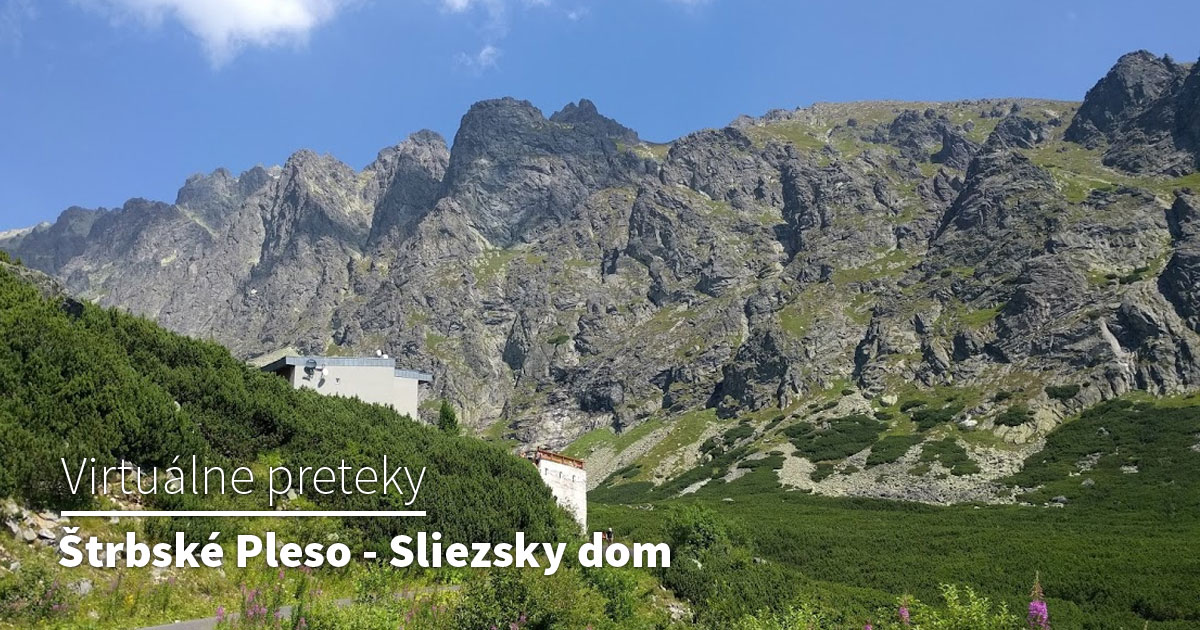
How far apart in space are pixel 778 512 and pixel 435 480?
6533 cm

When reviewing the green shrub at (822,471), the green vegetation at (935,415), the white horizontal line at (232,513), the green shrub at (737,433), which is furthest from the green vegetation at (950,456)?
the white horizontal line at (232,513)

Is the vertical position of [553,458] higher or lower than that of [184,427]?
lower

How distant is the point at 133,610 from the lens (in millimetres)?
16656

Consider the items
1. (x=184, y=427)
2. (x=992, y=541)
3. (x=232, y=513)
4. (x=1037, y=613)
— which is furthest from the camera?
(x=992, y=541)

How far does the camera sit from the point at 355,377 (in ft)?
159

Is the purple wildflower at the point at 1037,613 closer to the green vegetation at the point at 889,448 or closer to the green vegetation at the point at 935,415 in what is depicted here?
the green vegetation at the point at 889,448

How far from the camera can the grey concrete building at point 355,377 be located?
46.5m

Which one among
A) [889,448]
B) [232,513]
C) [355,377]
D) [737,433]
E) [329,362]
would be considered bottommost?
[889,448]

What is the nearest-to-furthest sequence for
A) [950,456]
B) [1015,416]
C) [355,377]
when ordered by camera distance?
1. [355,377]
2. [950,456]
3. [1015,416]

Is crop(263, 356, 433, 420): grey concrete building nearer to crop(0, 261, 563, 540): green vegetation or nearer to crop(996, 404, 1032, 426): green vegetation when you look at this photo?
crop(0, 261, 563, 540): green vegetation

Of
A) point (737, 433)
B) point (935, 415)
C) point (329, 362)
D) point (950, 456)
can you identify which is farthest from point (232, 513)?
point (737, 433)

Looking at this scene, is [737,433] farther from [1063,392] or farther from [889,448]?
[1063,392]

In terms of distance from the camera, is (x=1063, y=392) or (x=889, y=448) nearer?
(x=889, y=448)

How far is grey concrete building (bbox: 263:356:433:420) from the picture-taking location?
46.5 meters
